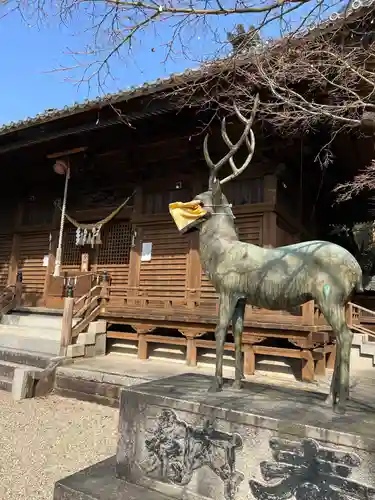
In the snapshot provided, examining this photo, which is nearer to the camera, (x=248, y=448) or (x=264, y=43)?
(x=248, y=448)

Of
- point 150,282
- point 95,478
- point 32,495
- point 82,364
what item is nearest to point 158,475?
point 95,478

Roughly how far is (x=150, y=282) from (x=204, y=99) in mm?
4570

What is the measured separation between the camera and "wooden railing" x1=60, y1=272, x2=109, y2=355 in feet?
24.0

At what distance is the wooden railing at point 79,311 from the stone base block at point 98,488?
14.8ft

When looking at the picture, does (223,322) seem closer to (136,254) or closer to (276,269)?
(276,269)

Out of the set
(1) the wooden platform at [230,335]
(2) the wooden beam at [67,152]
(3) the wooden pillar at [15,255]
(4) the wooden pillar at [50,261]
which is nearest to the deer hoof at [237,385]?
(1) the wooden platform at [230,335]

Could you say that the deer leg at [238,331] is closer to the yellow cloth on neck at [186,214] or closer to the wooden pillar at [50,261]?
the yellow cloth on neck at [186,214]

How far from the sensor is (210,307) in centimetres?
809

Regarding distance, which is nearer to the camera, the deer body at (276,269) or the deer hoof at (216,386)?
the deer body at (276,269)

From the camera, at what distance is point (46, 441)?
466 centimetres

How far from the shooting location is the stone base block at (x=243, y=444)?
2068 mm

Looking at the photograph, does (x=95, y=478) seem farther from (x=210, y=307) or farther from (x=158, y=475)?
(x=210, y=307)

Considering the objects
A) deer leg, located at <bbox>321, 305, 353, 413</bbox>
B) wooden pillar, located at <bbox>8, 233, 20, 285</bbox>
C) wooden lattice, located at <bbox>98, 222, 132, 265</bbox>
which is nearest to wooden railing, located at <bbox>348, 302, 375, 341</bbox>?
wooden lattice, located at <bbox>98, 222, 132, 265</bbox>

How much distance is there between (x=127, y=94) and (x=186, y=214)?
4.57 m
